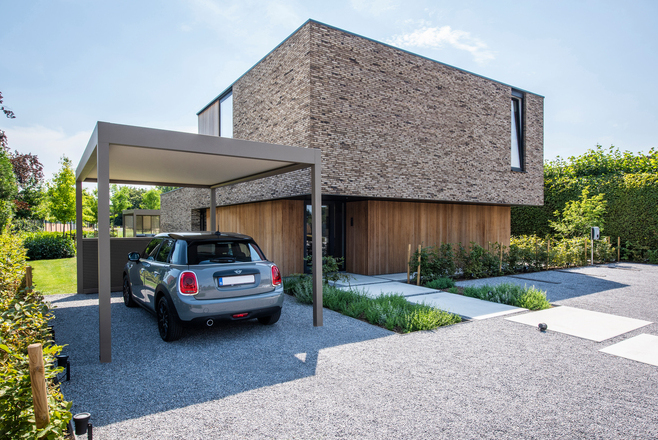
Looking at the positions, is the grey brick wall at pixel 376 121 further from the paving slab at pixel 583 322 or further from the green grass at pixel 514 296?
the paving slab at pixel 583 322

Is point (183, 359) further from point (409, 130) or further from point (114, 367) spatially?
point (409, 130)

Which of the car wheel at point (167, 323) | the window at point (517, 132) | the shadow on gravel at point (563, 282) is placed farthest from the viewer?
the window at point (517, 132)

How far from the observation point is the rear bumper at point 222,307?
454 centimetres

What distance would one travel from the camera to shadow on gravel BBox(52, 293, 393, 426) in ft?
10.9

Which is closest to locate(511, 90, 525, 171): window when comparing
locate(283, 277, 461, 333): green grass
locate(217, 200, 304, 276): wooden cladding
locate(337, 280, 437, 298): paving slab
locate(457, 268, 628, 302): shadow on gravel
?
locate(457, 268, 628, 302): shadow on gravel

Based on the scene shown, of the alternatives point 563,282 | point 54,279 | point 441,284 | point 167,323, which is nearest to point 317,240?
point 167,323

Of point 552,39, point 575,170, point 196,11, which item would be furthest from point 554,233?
point 196,11

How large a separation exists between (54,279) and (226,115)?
25.5ft

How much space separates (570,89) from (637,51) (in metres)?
3.65

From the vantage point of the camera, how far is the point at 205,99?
15906 mm

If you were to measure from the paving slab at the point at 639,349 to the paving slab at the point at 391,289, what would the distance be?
3902 mm

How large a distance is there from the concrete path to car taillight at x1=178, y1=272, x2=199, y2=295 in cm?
404

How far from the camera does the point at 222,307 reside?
4652mm

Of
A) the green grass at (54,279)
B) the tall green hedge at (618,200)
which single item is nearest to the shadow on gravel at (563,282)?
the tall green hedge at (618,200)
